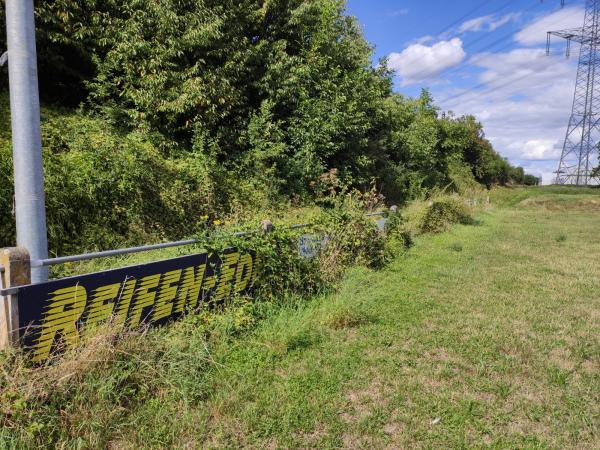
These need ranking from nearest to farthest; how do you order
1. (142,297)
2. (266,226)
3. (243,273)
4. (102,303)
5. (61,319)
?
(61,319) → (102,303) → (142,297) → (243,273) → (266,226)

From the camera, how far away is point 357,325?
4875mm

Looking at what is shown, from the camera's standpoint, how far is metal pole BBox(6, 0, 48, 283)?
303 centimetres

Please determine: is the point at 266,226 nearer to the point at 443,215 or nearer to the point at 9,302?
the point at 9,302

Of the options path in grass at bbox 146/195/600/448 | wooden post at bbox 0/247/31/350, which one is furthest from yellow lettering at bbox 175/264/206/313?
wooden post at bbox 0/247/31/350

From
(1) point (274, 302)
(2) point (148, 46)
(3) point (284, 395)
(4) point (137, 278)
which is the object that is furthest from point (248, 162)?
(3) point (284, 395)

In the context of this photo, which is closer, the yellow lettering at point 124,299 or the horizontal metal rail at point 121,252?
the horizontal metal rail at point 121,252

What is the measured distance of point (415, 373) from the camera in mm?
3762

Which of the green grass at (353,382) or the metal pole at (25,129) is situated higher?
the metal pole at (25,129)

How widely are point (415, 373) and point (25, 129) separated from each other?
3.86 meters

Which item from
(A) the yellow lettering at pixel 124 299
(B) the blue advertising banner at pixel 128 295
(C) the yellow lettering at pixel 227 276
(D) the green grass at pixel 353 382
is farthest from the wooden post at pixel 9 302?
(C) the yellow lettering at pixel 227 276

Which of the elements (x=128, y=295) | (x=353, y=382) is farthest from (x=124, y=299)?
(x=353, y=382)

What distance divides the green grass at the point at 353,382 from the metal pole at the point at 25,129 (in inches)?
45.4

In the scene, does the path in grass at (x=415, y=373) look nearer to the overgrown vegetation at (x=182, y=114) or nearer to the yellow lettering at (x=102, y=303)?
the yellow lettering at (x=102, y=303)

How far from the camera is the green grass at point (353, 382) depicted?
2779 millimetres
